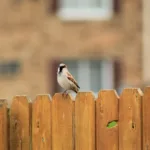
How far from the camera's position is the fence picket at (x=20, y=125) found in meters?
4.79

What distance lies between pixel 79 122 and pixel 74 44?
17.7 meters

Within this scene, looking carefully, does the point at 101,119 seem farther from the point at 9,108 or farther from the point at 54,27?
A: the point at 54,27

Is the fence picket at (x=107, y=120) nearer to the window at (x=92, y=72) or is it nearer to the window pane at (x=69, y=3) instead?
the window at (x=92, y=72)

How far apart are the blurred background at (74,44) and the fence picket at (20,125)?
17.0 meters

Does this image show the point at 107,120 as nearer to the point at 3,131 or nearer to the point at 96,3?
the point at 3,131

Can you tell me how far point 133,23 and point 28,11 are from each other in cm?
303

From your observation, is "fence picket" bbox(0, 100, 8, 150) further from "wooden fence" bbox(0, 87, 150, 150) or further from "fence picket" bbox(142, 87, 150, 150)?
"fence picket" bbox(142, 87, 150, 150)

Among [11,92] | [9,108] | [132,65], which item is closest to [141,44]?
[132,65]

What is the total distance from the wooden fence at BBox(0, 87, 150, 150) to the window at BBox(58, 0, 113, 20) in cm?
1795

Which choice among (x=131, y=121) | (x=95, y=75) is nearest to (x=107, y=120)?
(x=131, y=121)

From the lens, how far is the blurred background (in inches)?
870

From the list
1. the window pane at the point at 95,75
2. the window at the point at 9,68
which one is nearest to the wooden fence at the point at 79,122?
the window at the point at 9,68

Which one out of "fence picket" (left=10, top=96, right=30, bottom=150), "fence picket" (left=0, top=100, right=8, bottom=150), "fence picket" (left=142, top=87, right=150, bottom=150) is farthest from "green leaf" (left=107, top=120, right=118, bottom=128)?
"fence picket" (left=0, top=100, right=8, bottom=150)

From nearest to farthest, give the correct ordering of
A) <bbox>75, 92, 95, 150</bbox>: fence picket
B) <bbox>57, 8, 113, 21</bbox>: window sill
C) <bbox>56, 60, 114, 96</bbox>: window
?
<bbox>75, 92, 95, 150</bbox>: fence picket, <bbox>56, 60, 114, 96</bbox>: window, <bbox>57, 8, 113, 21</bbox>: window sill
